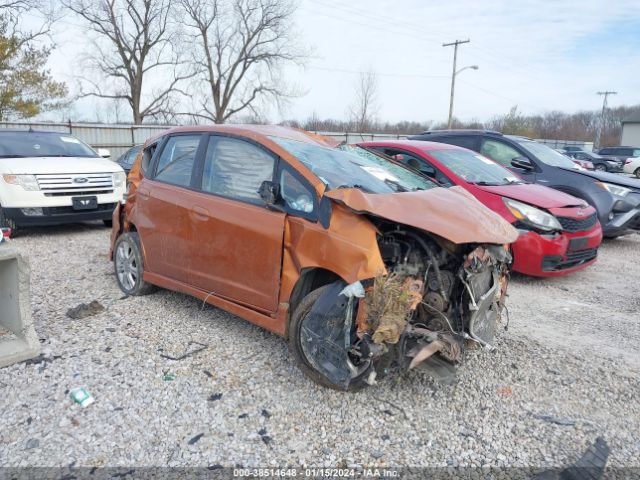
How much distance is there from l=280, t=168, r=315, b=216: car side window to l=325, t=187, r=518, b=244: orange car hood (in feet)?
0.65

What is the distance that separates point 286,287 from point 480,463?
5.21 feet

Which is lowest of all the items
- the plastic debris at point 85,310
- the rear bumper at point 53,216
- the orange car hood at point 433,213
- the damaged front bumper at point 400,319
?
the plastic debris at point 85,310

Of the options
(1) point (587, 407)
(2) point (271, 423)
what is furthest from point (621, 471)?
(2) point (271, 423)

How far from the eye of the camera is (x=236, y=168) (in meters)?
3.86

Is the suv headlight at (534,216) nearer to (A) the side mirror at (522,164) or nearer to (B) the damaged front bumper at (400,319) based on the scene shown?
(A) the side mirror at (522,164)

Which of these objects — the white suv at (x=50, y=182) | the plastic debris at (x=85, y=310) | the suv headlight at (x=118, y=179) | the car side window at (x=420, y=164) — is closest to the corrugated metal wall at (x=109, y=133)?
the white suv at (x=50, y=182)

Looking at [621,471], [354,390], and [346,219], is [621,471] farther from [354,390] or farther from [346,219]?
[346,219]

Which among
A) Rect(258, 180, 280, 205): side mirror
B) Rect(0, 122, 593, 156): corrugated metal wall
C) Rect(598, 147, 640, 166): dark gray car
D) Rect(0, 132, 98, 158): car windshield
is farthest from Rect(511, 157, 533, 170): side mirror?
Rect(598, 147, 640, 166): dark gray car

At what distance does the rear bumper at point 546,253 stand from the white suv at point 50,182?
6.36 metres

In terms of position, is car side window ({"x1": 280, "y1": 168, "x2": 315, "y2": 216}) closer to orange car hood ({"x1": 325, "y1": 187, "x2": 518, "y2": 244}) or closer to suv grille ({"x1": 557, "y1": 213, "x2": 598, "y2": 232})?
orange car hood ({"x1": 325, "y1": 187, "x2": 518, "y2": 244})

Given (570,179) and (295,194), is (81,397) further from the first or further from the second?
(570,179)

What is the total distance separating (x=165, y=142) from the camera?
15.2 feet

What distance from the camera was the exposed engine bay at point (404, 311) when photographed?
2814 millimetres

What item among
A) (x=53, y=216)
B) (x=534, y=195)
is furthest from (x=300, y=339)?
(x=53, y=216)
